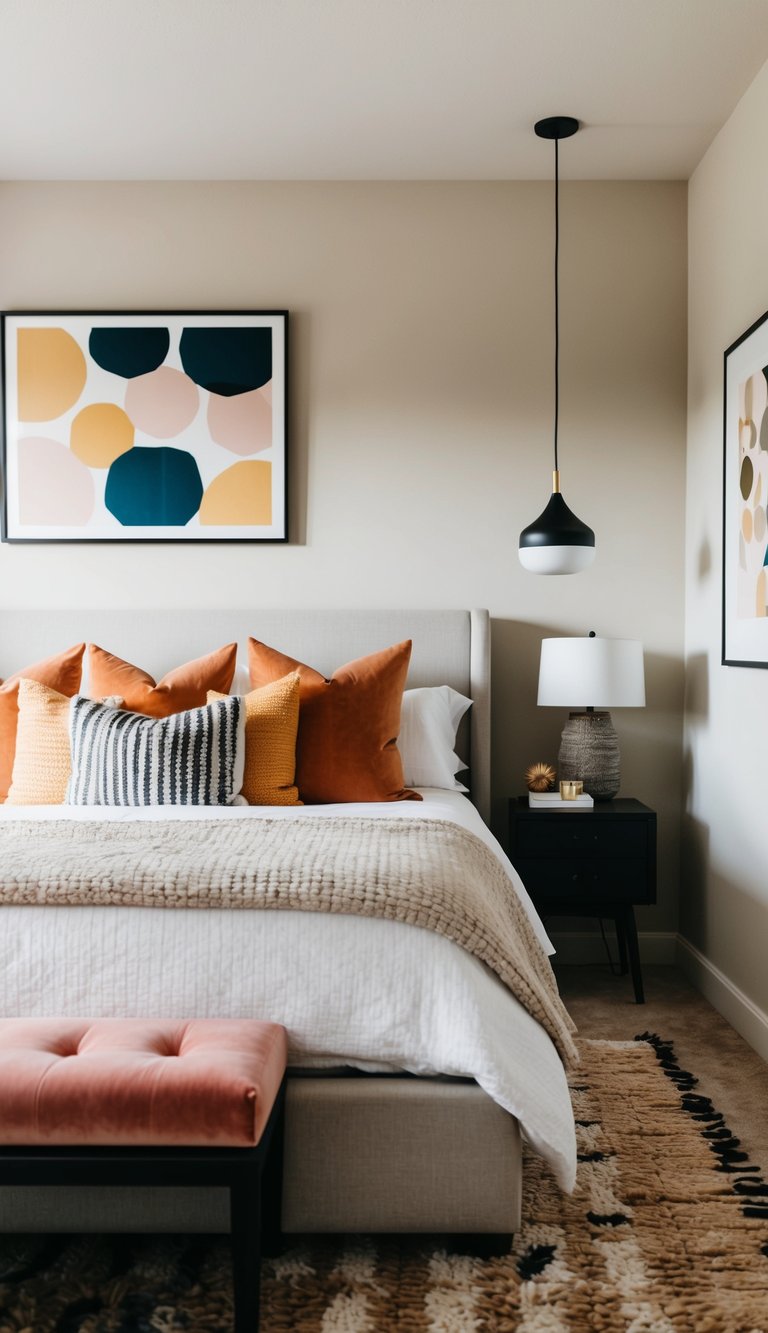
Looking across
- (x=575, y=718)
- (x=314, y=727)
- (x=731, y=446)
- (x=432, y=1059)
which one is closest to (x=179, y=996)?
(x=432, y=1059)

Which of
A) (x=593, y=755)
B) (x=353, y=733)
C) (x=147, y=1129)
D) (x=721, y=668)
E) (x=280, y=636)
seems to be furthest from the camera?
(x=280, y=636)

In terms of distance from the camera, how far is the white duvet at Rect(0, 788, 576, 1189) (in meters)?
1.86

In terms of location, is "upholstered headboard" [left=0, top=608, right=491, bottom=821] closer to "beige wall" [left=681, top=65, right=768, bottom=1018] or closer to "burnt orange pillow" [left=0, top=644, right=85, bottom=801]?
"burnt orange pillow" [left=0, top=644, right=85, bottom=801]

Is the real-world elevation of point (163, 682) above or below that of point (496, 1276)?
above

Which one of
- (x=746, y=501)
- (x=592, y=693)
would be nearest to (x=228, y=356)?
(x=592, y=693)

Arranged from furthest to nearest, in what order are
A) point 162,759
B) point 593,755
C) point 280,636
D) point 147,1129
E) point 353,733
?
point 280,636
point 593,755
point 353,733
point 162,759
point 147,1129

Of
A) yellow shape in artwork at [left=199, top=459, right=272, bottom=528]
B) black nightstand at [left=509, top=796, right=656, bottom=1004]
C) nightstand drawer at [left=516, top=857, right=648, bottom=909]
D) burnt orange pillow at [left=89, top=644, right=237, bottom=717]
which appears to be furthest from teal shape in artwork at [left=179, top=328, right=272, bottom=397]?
nightstand drawer at [left=516, top=857, right=648, bottom=909]

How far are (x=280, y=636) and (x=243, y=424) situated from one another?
75 centimetres

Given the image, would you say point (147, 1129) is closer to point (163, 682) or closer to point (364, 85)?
point (163, 682)

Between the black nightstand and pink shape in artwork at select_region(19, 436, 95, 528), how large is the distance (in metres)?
1.82

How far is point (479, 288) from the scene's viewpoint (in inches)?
148

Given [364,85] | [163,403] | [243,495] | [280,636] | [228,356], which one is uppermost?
[364,85]

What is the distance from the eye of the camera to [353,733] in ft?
10.3

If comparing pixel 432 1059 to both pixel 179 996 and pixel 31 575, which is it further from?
pixel 31 575
